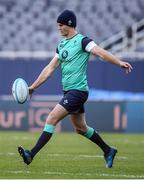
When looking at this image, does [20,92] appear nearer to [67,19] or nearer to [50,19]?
[67,19]

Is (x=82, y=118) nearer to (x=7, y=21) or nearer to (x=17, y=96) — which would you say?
(x=17, y=96)

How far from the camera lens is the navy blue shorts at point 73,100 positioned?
1021 centimetres

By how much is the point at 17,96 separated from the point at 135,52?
1465 cm

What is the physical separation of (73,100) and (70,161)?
5.23ft

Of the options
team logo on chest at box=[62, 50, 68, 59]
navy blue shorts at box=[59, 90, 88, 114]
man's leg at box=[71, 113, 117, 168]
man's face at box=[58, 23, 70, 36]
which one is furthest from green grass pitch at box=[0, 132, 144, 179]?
man's face at box=[58, 23, 70, 36]

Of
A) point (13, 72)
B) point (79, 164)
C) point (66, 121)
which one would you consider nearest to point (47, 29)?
point (13, 72)

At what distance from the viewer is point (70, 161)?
11.5 metres

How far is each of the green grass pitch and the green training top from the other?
1.15 m

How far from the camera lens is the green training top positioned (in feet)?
33.8

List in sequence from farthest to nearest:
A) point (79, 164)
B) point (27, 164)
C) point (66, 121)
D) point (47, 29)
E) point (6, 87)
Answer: point (47, 29), point (6, 87), point (66, 121), point (79, 164), point (27, 164)

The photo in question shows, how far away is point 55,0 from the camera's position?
2711 cm

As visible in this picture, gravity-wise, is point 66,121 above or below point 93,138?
below

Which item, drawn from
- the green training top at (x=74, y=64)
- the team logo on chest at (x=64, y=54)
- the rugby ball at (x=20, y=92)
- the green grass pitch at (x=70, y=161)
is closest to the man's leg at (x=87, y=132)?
the green grass pitch at (x=70, y=161)

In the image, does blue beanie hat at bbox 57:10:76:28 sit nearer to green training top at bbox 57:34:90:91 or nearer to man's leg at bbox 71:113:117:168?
green training top at bbox 57:34:90:91
